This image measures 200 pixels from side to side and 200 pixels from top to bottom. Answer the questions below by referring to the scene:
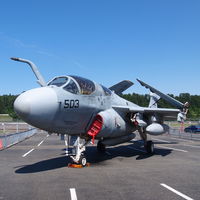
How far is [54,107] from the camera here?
8016 mm

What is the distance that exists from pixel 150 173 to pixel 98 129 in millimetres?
2756

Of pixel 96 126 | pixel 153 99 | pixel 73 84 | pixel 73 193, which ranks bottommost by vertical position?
pixel 73 193

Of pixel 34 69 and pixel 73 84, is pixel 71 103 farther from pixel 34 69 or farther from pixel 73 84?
pixel 34 69

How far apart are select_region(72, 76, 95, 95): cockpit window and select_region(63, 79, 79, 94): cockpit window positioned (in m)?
0.32

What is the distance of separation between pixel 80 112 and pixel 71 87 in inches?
42.5

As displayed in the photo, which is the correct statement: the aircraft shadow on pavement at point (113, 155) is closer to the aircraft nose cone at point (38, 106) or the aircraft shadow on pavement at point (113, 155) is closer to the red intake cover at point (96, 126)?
the red intake cover at point (96, 126)

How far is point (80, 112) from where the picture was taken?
943 cm

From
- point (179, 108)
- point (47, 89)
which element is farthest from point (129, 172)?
point (179, 108)

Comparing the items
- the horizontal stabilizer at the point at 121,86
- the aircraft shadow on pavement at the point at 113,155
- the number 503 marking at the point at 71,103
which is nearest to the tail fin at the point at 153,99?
the horizontal stabilizer at the point at 121,86

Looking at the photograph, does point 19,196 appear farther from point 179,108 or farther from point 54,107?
point 179,108

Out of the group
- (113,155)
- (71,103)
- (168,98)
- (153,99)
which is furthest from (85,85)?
(153,99)

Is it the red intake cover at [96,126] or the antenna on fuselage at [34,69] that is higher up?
the antenna on fuselage at [34,69]

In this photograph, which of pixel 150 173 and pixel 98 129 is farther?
pixel 98 129

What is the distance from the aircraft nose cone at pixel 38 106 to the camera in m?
7.21
